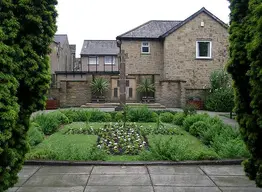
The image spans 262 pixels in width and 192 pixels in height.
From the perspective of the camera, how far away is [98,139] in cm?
1089

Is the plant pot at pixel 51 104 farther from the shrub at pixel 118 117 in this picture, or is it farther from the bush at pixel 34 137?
the bush at pixel 34 137

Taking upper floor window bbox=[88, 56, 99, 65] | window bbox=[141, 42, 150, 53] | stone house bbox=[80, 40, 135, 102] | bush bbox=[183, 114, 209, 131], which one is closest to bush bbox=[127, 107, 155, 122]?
bush bbox=[183, 114, 209, 131]

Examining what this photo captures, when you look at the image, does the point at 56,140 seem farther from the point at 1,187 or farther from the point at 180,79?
the point at 180,79

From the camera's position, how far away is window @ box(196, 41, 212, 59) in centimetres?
2995

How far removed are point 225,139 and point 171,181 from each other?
12.1ft

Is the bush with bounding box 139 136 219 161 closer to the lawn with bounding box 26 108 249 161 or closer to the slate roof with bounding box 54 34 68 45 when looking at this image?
the lawn with bounding box 26 108 249 161

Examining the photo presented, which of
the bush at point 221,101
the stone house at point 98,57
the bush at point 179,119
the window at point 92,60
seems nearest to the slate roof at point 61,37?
the stone house at point 98,57

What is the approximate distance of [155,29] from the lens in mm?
32781

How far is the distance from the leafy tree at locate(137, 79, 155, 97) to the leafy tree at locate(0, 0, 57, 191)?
860 inches

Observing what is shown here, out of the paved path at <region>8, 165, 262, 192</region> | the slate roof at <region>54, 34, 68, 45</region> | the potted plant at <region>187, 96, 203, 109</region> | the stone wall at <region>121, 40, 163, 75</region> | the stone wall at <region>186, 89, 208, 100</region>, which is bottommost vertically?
the paved path at <region>8, 165, 262, 192</region>

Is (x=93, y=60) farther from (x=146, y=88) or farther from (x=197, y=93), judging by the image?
(x=197, y=93)

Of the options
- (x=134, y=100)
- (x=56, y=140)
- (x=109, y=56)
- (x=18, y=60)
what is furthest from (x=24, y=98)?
(x=109, y=56)

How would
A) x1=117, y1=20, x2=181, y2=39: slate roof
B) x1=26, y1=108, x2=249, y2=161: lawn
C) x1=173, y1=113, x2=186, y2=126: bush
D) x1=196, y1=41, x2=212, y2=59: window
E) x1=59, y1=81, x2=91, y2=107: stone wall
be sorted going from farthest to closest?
x1=117, y1=20, x2=181, y2=39: slate roof, x1=196, y1=41, x2=212, y2=59: window, x1=59, y1=81, x2=91, y2=107: stone wall, x1=173, y1=113, x2=186, y2=126: bush, x1=26, y1=108, x2=249, y2=161: lawn

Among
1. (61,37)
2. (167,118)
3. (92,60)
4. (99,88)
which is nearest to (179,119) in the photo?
(167,118)
